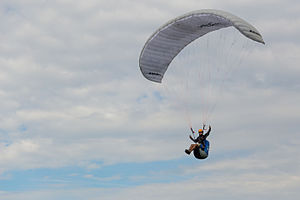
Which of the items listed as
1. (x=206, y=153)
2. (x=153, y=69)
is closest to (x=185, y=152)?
(x=206, y=153)

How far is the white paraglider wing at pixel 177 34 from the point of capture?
30594 millimetres

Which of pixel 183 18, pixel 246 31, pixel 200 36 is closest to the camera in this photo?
pixel 246 31

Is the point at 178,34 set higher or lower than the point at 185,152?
Answer: higher

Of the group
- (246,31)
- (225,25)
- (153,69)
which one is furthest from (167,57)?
(246,31)

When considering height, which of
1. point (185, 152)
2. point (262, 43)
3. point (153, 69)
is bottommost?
point (185, 152)

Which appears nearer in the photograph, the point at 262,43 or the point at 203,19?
the point at 262,43

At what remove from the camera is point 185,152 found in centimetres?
3288

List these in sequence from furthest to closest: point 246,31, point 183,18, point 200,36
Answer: point 200,36 < point 183,18 < point 246,31

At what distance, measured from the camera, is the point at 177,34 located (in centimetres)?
3419

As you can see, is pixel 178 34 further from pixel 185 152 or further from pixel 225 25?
pixel 185 152

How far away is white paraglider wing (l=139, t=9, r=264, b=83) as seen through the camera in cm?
3059

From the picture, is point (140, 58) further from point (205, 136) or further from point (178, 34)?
point (205, 136)

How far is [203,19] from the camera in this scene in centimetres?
3238

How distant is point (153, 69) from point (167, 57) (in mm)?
1049
